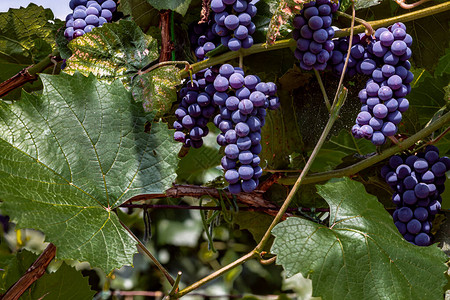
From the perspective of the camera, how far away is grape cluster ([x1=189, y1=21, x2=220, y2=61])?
42.9 inches

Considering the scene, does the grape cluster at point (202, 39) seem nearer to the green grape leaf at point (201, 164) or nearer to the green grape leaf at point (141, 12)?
the green grape leaf at point (141, 12)

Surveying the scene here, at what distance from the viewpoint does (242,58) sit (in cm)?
107

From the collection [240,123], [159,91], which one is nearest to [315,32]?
[240,123]

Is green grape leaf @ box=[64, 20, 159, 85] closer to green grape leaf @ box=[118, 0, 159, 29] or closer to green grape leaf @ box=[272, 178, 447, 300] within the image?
green grape leaf @ box=[118, 0, 159, 29]

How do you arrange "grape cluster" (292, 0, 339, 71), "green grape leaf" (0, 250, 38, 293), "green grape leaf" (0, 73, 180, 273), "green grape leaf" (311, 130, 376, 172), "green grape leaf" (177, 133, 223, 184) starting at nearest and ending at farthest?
1. "green grape leaf" (0, 73, 180, 273)
2. "grape cluster" (292, 0, 339, 71)
3. "green grape leaf" (0, 250, 38, 293)
4. "green grape leaf" (311, 130, 376, 172)
5. "green grape leaf" (177, 133, 223, 184)

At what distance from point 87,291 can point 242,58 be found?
1.96ft

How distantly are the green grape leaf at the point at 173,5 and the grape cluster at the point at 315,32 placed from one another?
217mm

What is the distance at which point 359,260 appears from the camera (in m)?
0.96

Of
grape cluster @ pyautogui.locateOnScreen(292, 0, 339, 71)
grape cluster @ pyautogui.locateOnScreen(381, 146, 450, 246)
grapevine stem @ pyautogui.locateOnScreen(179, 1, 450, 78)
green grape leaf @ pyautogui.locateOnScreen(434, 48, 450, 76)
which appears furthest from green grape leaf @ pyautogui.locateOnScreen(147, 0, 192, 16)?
green grape leaf @ pyautogui.locateOnScreen(434, 48, 450, 76)

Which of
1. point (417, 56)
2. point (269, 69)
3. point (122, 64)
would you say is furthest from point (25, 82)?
point (417, 56)

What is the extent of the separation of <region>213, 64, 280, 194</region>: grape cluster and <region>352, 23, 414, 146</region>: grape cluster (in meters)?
0.18

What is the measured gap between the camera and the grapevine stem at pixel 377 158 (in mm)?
1119

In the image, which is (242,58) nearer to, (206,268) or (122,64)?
(122,64)

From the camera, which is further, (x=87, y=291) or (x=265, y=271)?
(x=265, y=271)
